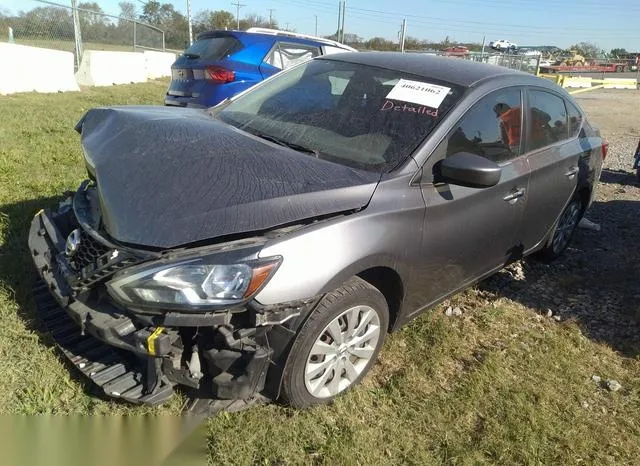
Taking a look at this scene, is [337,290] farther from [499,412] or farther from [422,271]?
[499,412]

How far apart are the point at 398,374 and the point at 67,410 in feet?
5.68

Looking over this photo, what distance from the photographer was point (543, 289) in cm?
436

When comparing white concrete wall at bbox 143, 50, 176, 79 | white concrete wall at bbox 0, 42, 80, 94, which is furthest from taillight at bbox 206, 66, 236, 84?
white concrete wall at bbox 143, 50, 176, 79

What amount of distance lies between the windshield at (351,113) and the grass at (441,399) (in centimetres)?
123

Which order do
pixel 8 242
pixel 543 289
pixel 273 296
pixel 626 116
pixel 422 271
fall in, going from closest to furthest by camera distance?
1. pixel 273 296
2. pixel 422 271
3. pixel 8 242
4. pixel 543 289
5. pixel 626 116

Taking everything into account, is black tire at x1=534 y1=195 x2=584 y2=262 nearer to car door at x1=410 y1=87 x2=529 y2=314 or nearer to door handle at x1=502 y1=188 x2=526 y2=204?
car door at x1=410 y1=87 x2=529 y2=314

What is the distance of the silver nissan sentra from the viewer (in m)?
2.26

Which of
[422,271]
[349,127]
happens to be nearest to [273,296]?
[422,271]

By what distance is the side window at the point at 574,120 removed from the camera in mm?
4363

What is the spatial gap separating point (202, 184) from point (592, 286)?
3.54 metres

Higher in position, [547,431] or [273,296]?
[273,296]

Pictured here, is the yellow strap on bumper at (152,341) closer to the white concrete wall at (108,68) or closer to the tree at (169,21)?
the white concrete wall at (108,68)

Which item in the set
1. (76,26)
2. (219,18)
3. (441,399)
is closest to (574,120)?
(441,399)

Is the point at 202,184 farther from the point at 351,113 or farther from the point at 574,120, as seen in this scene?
the point at 574,120
